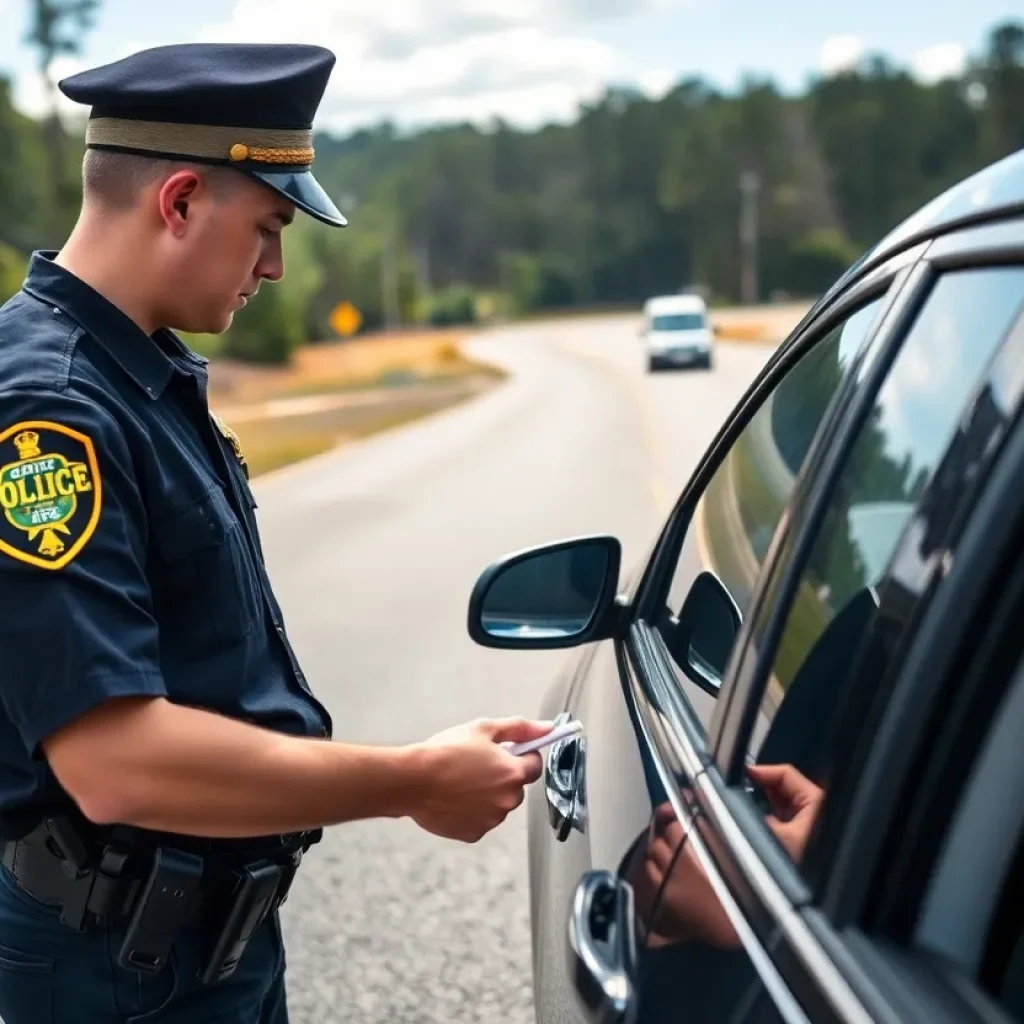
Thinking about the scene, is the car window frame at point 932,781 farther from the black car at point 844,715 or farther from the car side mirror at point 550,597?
the car side mirror at point 550,597

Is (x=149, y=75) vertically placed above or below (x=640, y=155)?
above

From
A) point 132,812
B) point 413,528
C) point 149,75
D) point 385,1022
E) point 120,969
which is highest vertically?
point 149,75

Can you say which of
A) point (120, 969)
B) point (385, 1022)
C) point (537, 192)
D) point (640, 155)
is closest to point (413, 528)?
point (385, 1022)

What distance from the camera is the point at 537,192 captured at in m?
143

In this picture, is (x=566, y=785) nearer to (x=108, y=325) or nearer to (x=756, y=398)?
(x=756, y=398)

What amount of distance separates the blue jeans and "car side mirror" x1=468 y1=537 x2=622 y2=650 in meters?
0.75

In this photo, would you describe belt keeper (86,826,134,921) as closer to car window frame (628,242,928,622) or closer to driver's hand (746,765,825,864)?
driver's hand (746,765,825,864)

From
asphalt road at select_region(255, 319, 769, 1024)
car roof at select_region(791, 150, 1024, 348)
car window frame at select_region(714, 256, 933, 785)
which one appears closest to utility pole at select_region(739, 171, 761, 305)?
asphalt road at select_region(255, 319, 769, 1024)

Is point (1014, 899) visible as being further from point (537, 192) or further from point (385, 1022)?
point (537, 192)

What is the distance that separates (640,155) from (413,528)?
123 metres

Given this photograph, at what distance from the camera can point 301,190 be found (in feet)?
6.01

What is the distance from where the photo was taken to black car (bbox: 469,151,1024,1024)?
1.14m

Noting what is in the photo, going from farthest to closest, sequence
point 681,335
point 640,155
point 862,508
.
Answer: point 640,155
point 681,335
point 862,508

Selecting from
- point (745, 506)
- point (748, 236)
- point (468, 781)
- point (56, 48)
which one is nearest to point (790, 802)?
point (468, 781)
